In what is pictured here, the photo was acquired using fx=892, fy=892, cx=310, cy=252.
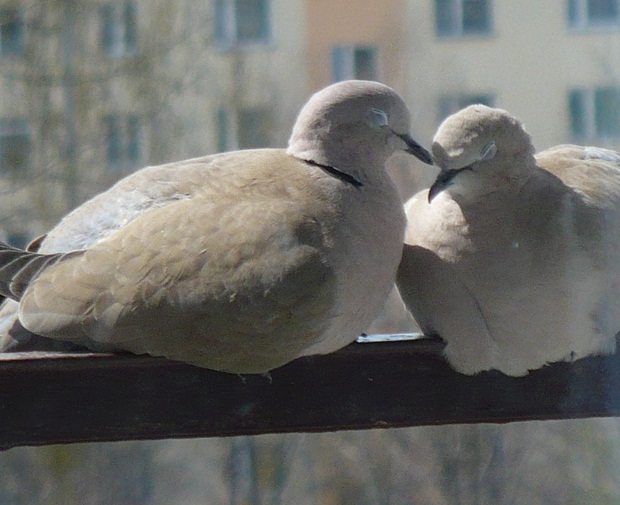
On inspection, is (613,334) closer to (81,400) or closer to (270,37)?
(81,400)

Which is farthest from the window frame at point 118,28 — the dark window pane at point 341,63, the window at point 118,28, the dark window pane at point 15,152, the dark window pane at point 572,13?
the dark window pane at point 572,13

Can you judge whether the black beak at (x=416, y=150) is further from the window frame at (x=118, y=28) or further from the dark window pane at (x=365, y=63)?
the window frame at (x=118, y=28)

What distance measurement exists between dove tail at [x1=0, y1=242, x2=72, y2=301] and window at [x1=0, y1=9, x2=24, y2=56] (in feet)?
4.22

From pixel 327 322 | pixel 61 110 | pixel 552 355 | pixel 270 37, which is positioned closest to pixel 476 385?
pixel 552 355

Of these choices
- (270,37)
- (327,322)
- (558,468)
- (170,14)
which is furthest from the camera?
(170,14)

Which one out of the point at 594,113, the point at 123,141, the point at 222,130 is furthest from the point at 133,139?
the point at 594,113

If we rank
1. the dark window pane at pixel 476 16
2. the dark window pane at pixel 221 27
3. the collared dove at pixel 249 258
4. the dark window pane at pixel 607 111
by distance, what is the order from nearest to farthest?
the collared dove at pixel 249 258 < the dark window pane at pixel 607 111 < the dark window pane at pixel 476 16 < the dark window pane at pixel 221 27

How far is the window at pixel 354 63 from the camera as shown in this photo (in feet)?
5.58

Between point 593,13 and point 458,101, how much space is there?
0.92 ft

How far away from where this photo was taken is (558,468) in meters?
1.59

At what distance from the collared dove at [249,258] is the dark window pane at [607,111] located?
1.65 ft

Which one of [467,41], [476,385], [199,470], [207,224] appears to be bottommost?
[199,470]

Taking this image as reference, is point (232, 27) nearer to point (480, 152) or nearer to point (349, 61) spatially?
point (349, 61)

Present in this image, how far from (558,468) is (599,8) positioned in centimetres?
80
